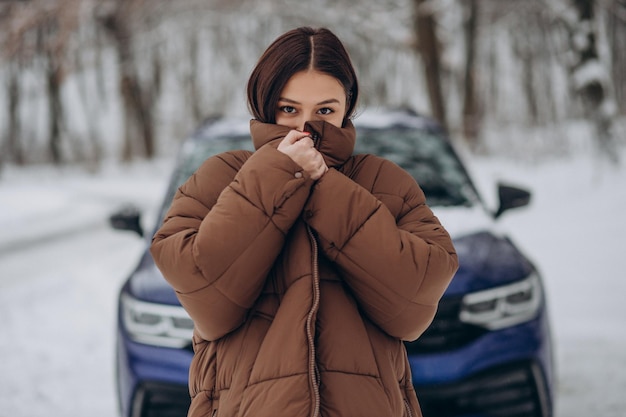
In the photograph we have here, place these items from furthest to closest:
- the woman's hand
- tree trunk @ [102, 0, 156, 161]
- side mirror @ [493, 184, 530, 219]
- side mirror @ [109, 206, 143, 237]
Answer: tree trunk @ [102, 0, 156, 161] < side mirror @ [493, 184, 530, 219] < side mirror @ [109, 206, 143, 237] < the woman's hand

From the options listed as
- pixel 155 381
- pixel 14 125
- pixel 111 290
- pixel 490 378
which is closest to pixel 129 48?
pixel 14 125

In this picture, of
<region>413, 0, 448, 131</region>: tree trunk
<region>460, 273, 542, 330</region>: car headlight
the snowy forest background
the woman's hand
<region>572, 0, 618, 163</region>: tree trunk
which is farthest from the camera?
<region>413, 0, 448, 131</region>: tree trunk

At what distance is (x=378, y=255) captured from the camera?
1260 millimetres

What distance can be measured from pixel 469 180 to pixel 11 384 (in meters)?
3.09

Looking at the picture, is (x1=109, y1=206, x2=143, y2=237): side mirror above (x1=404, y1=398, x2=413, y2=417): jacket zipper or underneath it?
underneath

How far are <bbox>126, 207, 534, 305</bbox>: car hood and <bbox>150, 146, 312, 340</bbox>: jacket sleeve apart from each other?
1063mm

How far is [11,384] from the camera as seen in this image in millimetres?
3592

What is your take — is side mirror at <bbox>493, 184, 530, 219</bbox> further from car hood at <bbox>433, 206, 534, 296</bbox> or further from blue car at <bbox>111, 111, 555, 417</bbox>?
blue car at <bbox>111, 111, 555, 417</bbox>

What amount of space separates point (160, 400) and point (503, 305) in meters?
1.44

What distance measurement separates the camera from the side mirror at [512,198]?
3070mm

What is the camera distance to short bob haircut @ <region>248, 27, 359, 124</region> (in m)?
1.42

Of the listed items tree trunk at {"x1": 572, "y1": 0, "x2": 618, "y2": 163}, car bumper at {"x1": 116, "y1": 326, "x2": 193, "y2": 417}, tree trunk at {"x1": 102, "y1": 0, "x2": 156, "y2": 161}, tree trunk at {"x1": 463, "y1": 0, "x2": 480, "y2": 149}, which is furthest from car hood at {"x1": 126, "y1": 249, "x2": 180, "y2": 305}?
tree trunk at {"x1": 102, "y1": 0, "x2": 156, "y2": 161}

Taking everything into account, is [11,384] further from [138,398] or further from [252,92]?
[252,92]

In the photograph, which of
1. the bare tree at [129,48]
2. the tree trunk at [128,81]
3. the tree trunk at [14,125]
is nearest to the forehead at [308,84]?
the bare tree at [129,48]
